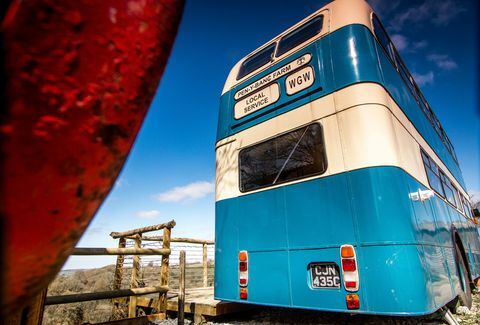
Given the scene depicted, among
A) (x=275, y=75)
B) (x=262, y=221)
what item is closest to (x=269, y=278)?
(x=262, y=221)

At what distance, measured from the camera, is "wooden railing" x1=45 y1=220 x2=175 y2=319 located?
334 cm

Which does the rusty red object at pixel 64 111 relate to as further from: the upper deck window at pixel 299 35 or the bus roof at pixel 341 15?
the upper deck window at pixel 299 35

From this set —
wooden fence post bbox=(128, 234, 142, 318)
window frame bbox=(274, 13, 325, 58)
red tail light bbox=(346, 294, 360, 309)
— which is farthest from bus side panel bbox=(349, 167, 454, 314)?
wooden fence post bbox=(128, 234, 142, 318)

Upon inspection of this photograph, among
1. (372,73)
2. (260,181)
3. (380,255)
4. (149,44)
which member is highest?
(372,73)

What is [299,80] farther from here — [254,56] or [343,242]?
[343,242]

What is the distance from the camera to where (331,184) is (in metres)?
3.26

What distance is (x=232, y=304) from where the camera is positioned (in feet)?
14.5

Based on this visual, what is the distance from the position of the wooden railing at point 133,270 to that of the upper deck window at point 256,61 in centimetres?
288

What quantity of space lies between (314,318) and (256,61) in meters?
4.27

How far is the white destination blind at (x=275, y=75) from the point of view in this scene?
13.1 feet

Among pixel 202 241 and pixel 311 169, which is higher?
pixel 311 169

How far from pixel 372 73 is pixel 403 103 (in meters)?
1.19

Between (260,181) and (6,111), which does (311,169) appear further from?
(6,111)

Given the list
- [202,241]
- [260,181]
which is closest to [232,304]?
[260,181]
